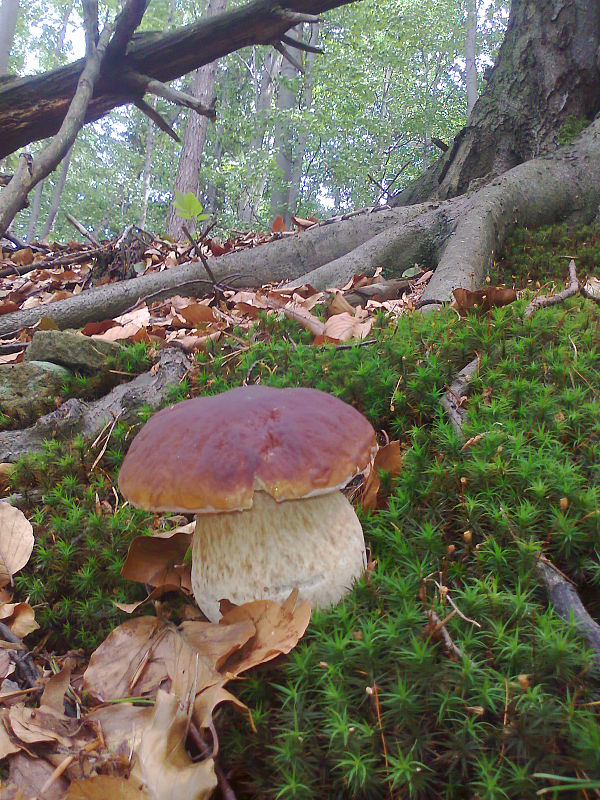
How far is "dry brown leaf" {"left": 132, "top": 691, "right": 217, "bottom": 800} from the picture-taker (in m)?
0.99

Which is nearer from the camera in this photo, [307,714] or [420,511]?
[307,714]

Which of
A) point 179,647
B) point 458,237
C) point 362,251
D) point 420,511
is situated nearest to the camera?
point 179,647

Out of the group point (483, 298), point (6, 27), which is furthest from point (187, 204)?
point (6, 27)

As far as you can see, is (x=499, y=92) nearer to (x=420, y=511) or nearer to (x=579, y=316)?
(x=579, y=316)

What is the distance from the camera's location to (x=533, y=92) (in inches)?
161

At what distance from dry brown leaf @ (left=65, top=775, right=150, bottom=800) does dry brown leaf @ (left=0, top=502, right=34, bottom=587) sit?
867 millimetres

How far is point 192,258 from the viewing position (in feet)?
13.2

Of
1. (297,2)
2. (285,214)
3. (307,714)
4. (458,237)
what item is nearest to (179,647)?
(307,714)

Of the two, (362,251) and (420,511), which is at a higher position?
(362,251)

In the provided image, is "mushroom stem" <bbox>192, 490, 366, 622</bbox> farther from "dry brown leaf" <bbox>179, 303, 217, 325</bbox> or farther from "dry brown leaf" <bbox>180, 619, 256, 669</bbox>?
"dry brown leaf" <bbox>179, 303, 217, 325</bbox>

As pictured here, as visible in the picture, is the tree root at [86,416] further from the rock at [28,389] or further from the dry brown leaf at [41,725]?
the dry brown leaf at [41,725]

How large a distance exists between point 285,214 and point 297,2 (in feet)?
42.4

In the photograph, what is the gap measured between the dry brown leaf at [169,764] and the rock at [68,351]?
174cm

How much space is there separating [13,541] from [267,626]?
1.04m
